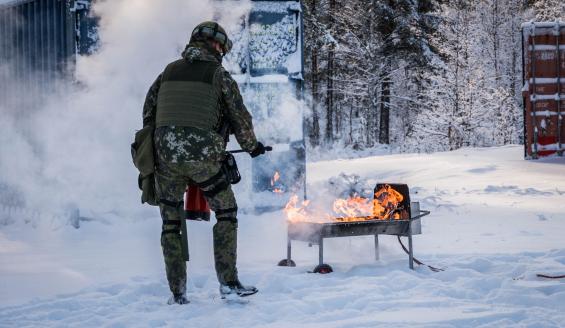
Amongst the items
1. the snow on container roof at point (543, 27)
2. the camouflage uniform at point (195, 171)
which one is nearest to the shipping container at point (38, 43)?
the camouflage uniform at point (195, 171)

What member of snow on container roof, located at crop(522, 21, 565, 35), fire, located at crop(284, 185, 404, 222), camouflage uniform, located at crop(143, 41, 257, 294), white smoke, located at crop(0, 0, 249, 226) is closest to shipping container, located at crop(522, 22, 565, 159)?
snow on container roof, located at crop(522, 21, 565, 35)

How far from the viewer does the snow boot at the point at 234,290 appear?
440cm

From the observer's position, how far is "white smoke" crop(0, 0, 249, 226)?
8.27 meters

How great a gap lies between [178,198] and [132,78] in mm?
4429

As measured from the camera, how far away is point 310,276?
529 centimetres

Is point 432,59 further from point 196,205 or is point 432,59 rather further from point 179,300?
point 179,300

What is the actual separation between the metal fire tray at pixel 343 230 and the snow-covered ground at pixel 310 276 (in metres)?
0.18

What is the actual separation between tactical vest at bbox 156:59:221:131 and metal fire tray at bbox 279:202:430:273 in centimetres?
157

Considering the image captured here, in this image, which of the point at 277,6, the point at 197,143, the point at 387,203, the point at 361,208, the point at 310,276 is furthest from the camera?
the point at 277,6

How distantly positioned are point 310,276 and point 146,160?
1873 millimetres

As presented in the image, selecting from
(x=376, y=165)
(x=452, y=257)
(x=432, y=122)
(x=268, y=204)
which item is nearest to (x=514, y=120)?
(x=432, y=122)

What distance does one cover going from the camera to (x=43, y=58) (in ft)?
29.3

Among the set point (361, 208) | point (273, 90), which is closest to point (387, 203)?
point (361, 208)

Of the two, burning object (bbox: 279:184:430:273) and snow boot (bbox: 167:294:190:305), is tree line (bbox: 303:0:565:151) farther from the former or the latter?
snow boot (bbox: 167:294:190:305)
